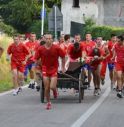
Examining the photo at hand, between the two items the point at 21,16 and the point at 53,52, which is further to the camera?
the point at 21,16

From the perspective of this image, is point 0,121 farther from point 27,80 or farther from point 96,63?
point 27,80

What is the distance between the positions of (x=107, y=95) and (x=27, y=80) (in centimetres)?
713

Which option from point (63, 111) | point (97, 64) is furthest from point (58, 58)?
point (97, 64)

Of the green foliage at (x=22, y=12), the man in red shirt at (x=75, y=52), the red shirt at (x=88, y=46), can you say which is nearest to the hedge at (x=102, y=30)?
the green foliage at (x=22, y=12)

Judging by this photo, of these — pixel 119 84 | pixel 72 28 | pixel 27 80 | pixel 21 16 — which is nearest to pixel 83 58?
pixel 119 84

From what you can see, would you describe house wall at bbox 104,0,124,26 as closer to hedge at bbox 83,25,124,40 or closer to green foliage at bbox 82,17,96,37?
green foliage at bbox 82,17,96,37

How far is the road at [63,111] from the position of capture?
1368cm

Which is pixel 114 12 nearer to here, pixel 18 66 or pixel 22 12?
pixel 22 12

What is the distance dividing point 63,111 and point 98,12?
59.7 meters

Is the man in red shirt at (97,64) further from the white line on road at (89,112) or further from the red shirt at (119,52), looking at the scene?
the red shirt at (119,52)

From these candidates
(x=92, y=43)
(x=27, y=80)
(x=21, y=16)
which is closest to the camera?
(x=92, y=43)

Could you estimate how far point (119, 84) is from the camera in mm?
20203

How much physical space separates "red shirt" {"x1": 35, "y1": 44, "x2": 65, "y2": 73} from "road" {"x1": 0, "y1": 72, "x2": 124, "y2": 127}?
109 cm

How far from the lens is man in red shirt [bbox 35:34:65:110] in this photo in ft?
53.7
